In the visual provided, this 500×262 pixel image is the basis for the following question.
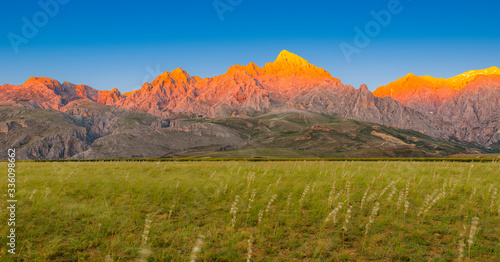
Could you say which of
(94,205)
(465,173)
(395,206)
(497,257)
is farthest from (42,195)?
(465,173)

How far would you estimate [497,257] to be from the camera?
8.26 metres

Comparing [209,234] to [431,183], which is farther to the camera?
[431,183]

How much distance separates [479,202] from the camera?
12.5 meters

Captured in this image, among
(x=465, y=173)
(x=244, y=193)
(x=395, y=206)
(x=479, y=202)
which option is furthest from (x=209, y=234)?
(x=465, y=173)

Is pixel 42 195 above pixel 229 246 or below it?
above

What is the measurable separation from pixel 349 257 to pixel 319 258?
0.97m

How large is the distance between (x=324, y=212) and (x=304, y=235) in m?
2.21

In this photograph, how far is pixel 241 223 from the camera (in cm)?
1098

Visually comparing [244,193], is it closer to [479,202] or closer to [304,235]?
[304,235]

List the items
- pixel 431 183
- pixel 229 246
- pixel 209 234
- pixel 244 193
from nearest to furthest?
pixel 229 246, pixel 209 234, pixel 244 193, pixel 431 183

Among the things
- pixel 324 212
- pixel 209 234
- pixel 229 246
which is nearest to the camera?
pixel 229 246

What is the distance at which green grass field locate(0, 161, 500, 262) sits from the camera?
28.4 feet

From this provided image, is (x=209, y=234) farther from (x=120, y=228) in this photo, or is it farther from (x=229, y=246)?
(x=120, y=228)

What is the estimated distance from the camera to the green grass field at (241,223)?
341 inches
